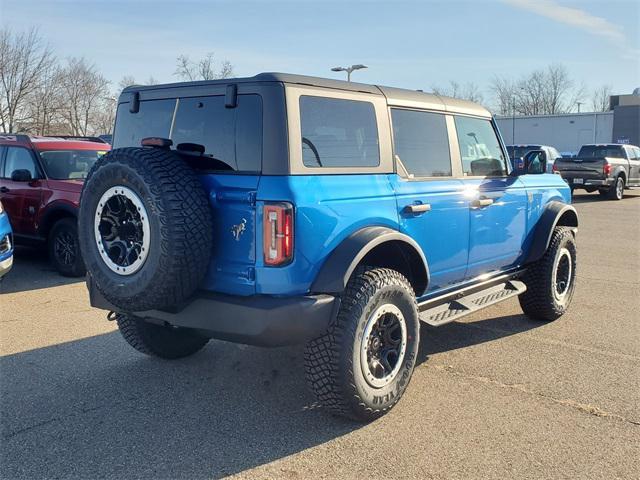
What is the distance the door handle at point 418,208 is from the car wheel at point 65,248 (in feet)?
16.8

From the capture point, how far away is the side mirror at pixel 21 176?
7.70 m

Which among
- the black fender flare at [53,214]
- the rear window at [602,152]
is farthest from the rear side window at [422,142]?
the rear window at [602,152]

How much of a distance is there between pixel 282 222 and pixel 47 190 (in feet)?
18.9

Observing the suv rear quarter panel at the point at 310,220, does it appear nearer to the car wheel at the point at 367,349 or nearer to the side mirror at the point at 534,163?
the car wheel at the point at 367,349

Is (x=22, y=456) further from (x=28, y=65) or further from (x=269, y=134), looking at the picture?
(x=28, y=65)

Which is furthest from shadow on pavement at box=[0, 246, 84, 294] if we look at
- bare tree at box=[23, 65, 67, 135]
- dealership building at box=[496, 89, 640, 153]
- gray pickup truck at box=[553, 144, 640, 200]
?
dealership building at box=[496, 89, 640, 153]

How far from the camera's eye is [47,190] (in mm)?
7715

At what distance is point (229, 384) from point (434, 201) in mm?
1936

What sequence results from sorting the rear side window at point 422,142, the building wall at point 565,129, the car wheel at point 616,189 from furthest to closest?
the building wall at point 565,129, the car wheel at point 616,189, the rear side window at point 422,142

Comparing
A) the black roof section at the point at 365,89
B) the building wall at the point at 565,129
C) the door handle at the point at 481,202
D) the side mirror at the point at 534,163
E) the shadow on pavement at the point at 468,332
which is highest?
the building wall at the point at 565,129

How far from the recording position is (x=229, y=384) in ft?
13.5

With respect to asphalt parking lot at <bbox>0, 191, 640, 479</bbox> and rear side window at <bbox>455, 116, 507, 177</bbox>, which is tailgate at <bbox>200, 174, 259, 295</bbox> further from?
rear side window at <bbox>455, 116, 507, 177</bbox>

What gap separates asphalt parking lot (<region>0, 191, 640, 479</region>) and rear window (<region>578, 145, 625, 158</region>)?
16.4 m

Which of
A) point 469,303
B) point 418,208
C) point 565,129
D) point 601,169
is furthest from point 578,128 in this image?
point 418,208
